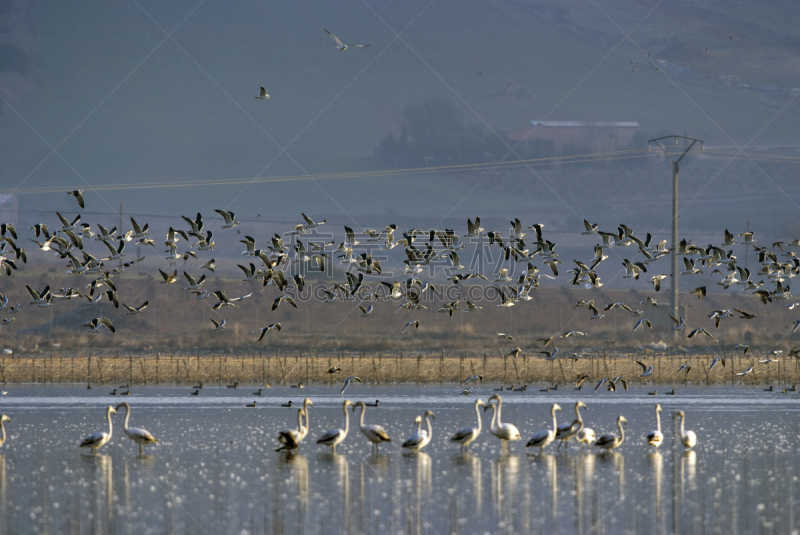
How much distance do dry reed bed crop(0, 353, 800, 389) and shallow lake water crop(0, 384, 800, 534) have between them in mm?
10237

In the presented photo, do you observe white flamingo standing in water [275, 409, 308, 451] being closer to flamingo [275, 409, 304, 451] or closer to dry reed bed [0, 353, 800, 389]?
flamingo [275, 409, 304, 451]

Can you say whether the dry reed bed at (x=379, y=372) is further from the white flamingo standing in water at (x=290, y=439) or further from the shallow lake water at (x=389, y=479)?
the white flamingo standing in water at (x=290, y=439)

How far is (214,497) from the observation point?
66.9ft

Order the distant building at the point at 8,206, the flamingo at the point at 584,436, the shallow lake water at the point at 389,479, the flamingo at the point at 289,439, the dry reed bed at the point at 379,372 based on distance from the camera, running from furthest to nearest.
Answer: the distant building at the point at 8,206
the dry reed bed at the point at 379,372
the flamingo at the point at 584,436
the flamingo at the point at 289,439
the shallow lake water at the point at 389,479

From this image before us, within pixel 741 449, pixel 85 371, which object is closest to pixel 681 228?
pixel 85 371

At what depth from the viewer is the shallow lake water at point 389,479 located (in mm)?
18281

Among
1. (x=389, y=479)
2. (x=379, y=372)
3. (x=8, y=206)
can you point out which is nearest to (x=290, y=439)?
(x=389, y=479)

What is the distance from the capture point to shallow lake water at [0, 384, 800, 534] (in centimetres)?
1828

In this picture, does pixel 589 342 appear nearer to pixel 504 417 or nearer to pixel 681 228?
pixel 504 417

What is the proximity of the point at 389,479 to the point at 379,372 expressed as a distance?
2645 centimetres

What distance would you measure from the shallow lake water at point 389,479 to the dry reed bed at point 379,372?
403 inches

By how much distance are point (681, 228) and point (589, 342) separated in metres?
115

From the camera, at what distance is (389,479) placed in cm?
2244

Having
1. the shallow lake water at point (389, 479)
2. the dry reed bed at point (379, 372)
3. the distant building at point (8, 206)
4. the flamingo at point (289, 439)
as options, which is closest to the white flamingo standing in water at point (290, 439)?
the flamingo at point (289, 439)
